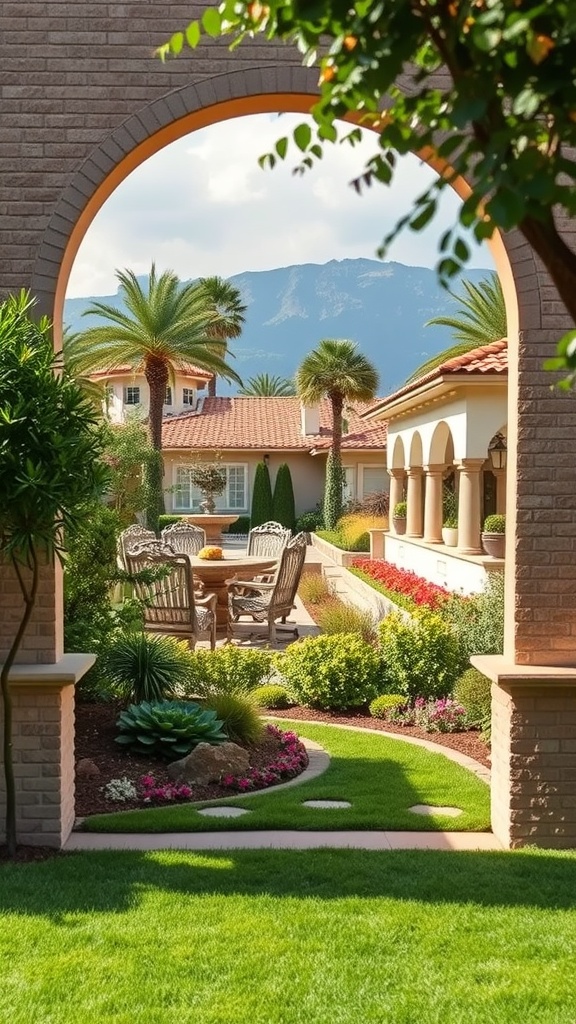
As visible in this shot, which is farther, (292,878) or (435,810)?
(435,810)

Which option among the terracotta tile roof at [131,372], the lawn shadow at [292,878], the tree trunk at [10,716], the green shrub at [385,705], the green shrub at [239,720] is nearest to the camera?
the lawn shadow at [292,878]

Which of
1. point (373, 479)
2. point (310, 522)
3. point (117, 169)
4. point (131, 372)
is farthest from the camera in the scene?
point (131, 372)

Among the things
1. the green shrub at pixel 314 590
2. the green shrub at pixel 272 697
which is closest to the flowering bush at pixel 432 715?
the green shrub at pixel 272 697

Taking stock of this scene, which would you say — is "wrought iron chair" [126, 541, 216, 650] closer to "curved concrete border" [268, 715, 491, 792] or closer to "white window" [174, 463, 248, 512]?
"curved concrete border" [268, 715, 491, 792]

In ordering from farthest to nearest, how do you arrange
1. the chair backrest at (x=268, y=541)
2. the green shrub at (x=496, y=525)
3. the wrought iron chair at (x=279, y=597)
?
the chair backrest at (x=268, y=541)
the green shrub at (x=496, y=525)
the wrought iron chair at (x=279, y=597)

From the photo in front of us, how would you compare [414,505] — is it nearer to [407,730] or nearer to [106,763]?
[407,730]

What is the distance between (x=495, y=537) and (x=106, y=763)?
25.7ft

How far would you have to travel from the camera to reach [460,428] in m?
15.1

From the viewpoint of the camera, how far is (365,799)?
6.36m

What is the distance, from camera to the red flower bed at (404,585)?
43.4ft

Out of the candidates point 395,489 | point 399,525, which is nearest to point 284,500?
point 395,489

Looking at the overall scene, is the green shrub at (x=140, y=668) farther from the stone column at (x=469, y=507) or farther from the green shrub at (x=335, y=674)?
the stone column at (x=469, y=507)

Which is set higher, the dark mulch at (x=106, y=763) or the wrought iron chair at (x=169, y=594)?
the wrought iron chair at (x=169, y=594)

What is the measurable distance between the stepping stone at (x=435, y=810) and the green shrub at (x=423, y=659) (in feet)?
10.1
